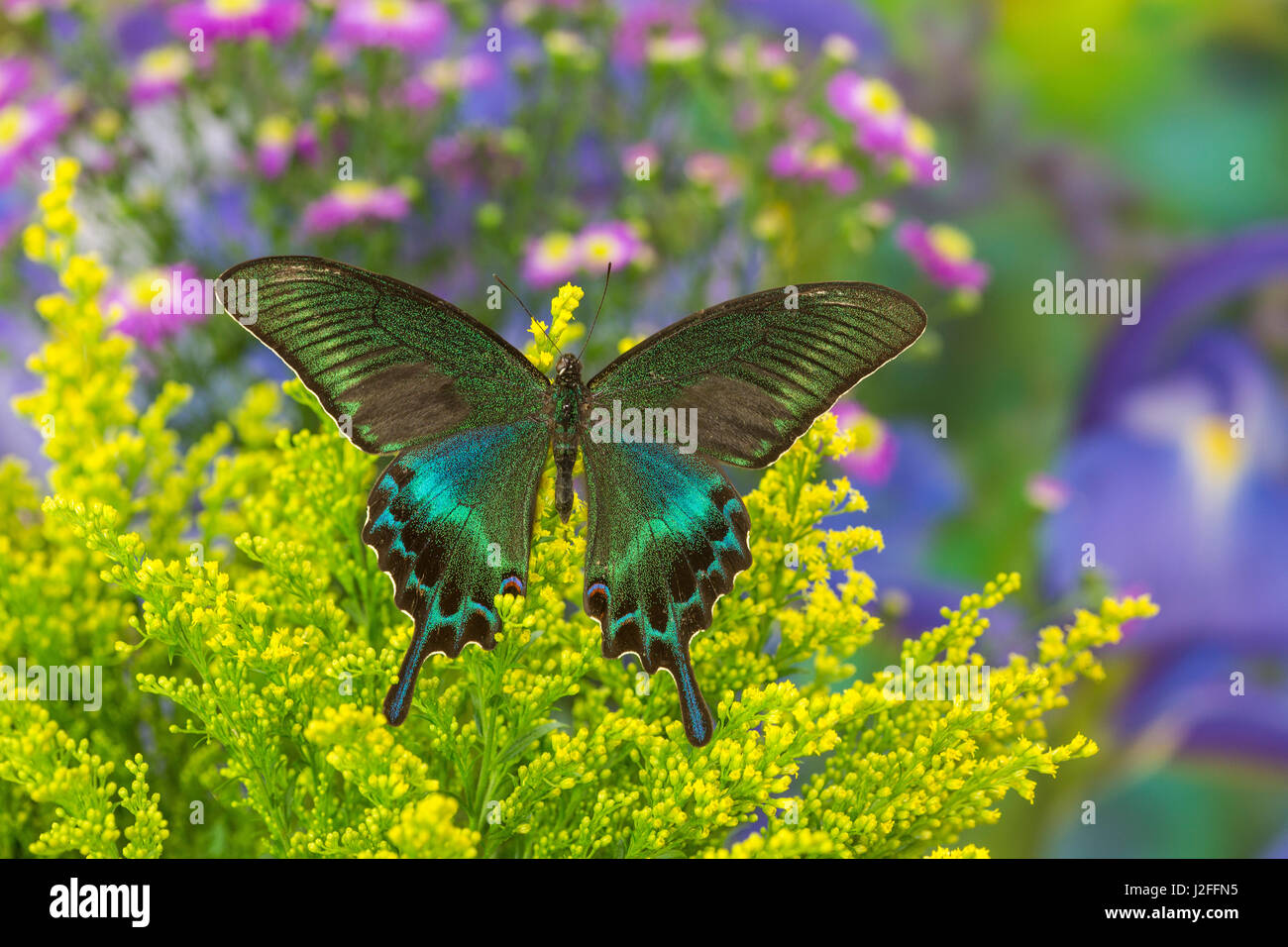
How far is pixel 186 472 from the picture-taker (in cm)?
60

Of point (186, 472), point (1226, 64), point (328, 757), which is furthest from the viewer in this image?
point (1226, 64)

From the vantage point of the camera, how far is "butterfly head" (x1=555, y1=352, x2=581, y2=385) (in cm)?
52

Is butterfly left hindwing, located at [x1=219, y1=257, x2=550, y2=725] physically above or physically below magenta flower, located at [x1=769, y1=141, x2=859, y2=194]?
below

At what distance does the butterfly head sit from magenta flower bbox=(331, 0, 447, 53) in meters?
0.55

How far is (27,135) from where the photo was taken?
0.92 m

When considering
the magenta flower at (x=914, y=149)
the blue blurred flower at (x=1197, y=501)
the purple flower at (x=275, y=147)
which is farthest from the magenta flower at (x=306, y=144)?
the blue blurred flower at (x=1197, y=501)

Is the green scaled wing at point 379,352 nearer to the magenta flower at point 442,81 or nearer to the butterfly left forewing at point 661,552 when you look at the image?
the butterfly left forewing at point 661,552

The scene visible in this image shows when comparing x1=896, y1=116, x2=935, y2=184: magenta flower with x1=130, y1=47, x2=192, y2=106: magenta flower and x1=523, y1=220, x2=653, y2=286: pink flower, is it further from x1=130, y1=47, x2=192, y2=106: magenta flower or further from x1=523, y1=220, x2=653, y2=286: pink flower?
x1=130, y1=47, x2=192, y2=106: magenta flower

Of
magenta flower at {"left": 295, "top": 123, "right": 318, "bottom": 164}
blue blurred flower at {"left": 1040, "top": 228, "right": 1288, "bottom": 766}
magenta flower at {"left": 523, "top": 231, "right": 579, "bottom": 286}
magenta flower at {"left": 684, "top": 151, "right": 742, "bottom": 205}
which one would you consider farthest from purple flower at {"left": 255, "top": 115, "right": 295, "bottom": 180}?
blue blurred flower at {"left": 1040, "top": 228, "right": 1288, "bottom": 766}

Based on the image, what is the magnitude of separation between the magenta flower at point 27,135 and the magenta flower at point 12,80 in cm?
7

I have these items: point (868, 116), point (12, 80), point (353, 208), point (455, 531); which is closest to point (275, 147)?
point (353, 208)
